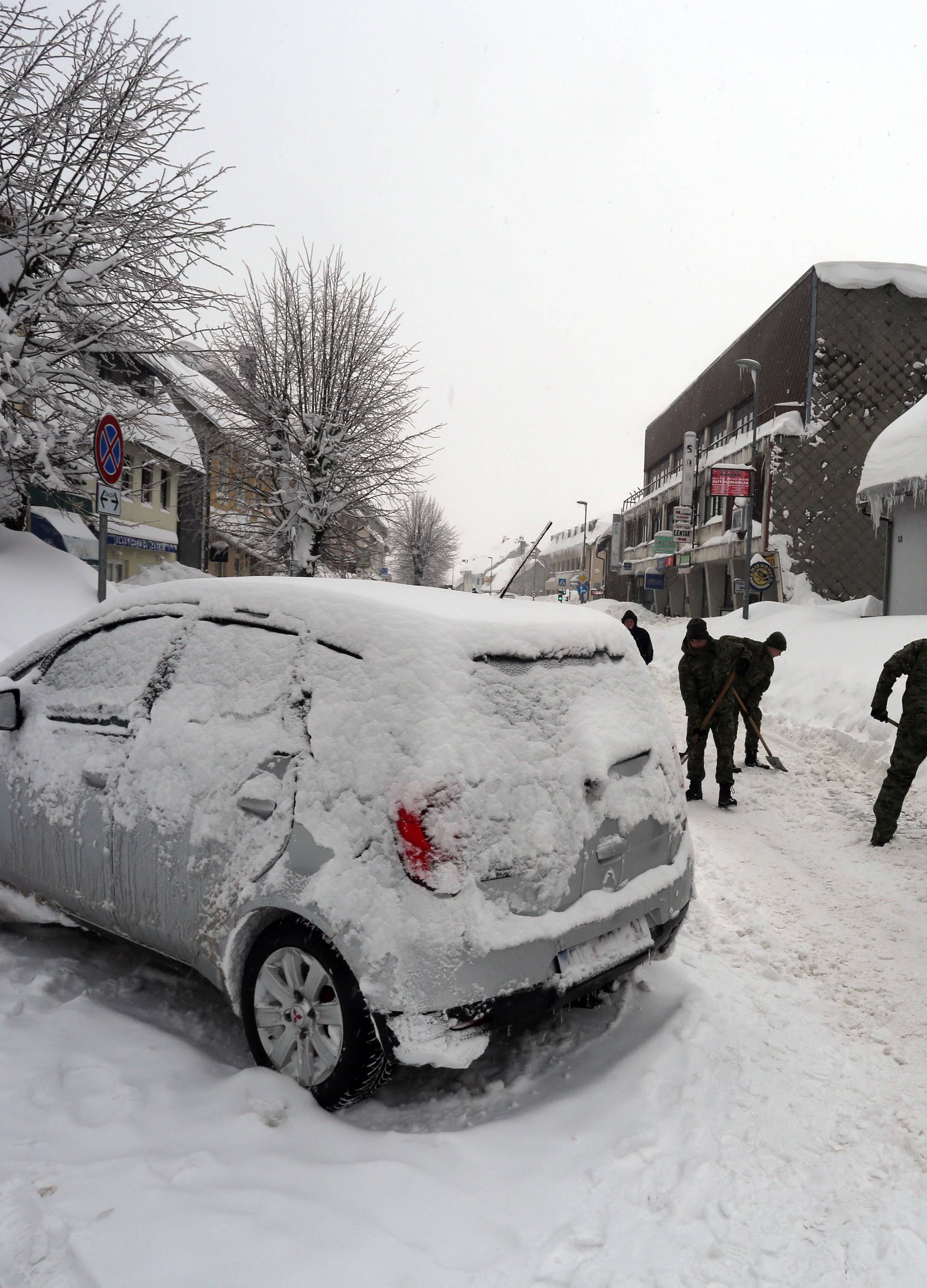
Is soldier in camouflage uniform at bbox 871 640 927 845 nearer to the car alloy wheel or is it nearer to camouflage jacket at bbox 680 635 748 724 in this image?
camouflage jacket at bbox 680 635 748 724

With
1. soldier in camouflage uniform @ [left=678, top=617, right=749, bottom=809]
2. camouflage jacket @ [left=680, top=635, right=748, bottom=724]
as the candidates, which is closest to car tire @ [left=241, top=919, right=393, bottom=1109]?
soldier in camouflage uniform @ [left=678, top=617, right=749, bottom=809]

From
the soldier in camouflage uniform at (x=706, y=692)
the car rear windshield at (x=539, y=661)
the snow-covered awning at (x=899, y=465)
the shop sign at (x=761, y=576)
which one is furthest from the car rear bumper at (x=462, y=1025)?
the shop sign at (x=761, y=576)

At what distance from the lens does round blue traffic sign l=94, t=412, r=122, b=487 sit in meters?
7.52

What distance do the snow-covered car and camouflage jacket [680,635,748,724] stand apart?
468 cm

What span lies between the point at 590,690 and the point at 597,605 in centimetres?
4817

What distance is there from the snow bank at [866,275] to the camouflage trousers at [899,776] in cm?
2995

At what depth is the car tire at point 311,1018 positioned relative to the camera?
2.46 m

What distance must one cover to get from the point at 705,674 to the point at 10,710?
6196 millimetres

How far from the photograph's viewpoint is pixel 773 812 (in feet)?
23.0

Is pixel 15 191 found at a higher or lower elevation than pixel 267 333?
lower

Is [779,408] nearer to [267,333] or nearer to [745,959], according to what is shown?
[267,333]

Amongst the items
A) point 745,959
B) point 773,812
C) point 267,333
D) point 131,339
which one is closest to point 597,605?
point 267,333

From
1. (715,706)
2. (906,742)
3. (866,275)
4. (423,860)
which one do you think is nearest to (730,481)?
(866,275)

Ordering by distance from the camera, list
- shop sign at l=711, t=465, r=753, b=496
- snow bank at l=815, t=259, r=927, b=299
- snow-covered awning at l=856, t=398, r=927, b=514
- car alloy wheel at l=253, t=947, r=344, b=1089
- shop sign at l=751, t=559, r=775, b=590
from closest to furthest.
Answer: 1. car alloy wheel at l=253, t=947, r=344, b=1089
2. snow-covered awning at l=856, t=398, r=927, b=514
3. shop sign at l=711, t=465, r=753, b=496
4. shop sign at l=751, t=559, r=775, b=590
5. snow bank at l=815, t=259, r=927, b=299
